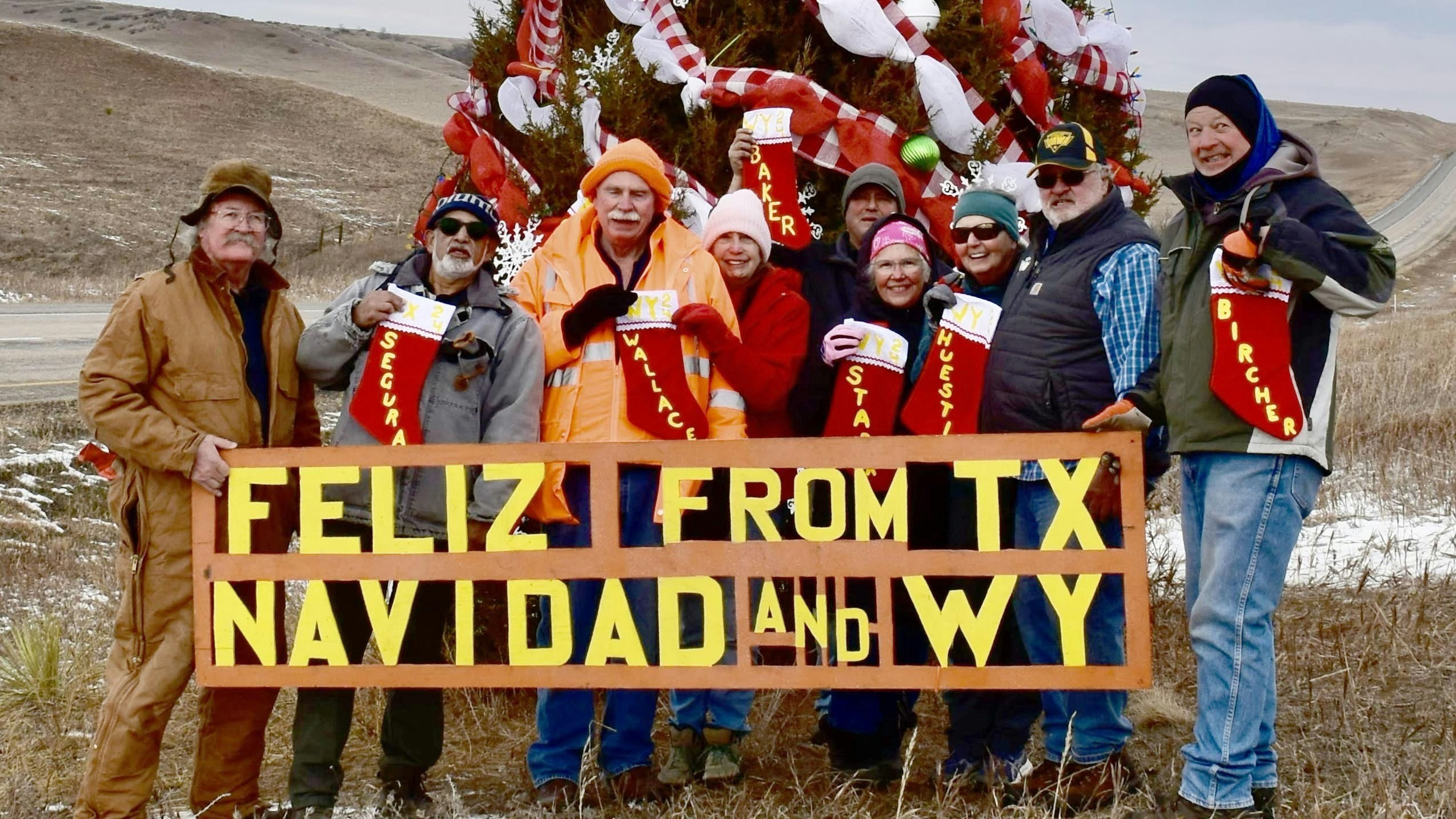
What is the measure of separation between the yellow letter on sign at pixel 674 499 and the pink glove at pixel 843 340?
66cm

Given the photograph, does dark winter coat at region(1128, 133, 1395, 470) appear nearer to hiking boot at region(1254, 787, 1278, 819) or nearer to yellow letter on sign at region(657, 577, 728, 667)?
hiking boot at region(1254, 787, 1278, 819)

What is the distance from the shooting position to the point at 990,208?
14.4ft

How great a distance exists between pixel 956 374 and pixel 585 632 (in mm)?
1537

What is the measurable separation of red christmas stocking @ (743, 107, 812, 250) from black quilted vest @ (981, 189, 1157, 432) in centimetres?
108

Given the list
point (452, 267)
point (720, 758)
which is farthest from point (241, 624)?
point (720, 758)

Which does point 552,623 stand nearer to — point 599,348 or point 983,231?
point 599,348

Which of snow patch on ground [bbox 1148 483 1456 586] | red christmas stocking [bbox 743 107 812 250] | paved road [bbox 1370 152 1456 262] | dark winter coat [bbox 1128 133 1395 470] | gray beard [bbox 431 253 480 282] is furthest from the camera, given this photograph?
paved road [bbox 1370 152 1456 262]

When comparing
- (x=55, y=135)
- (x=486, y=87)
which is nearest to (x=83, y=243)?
(x=55, y=135)

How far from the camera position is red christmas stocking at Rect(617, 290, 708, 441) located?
4172 millimetres

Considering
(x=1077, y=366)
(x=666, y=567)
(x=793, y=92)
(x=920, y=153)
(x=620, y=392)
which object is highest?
(x=793, y=92)

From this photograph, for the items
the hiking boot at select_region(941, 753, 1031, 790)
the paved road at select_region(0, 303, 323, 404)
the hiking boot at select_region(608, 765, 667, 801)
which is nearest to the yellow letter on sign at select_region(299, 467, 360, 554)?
the hiking boot at select_region(608, 765, 667, 801)

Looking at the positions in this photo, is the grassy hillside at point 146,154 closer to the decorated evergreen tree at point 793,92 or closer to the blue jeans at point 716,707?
the decorated evergreen tree at point 793,92

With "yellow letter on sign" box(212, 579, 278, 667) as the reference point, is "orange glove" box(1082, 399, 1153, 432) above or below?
above

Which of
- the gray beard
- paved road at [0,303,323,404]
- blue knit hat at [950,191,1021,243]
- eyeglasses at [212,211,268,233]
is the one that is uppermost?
blue knit hat at [950,191,1021,243]
